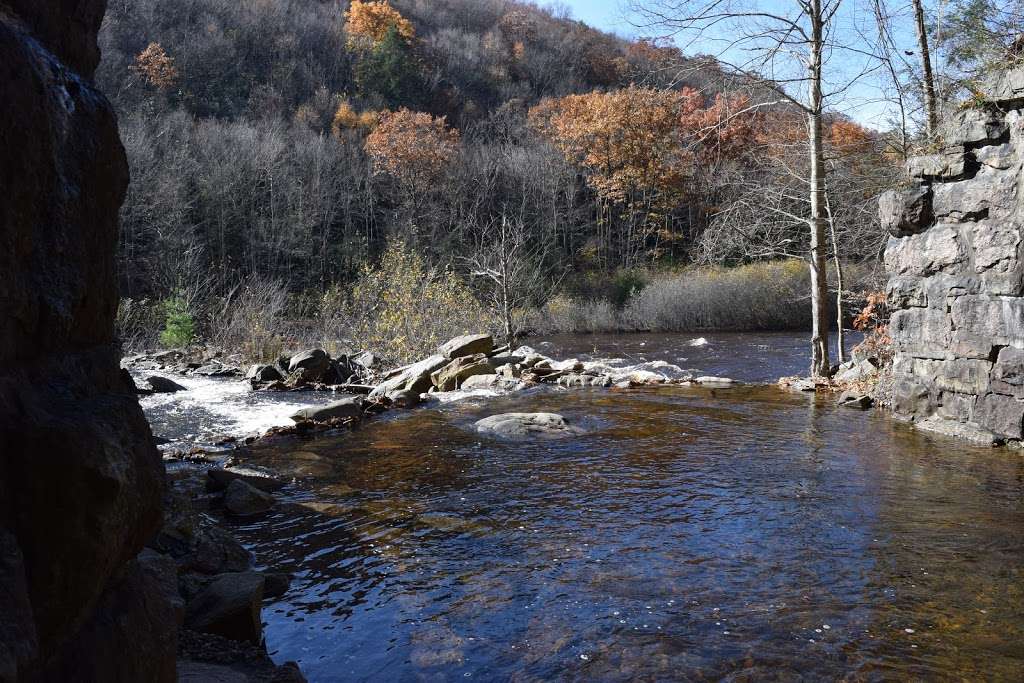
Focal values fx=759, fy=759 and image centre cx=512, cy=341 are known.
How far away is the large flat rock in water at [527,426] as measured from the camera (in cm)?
798

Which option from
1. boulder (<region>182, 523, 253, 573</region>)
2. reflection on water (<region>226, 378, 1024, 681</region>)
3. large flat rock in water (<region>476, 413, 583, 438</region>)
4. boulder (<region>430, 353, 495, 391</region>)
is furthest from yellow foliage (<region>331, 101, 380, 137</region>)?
boulder (<region>182, 523, 253, 573</region>)

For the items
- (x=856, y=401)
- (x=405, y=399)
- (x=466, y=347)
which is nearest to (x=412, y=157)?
(x=466, y=347)

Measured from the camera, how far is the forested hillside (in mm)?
26473

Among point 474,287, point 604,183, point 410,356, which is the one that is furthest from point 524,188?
point 410,356

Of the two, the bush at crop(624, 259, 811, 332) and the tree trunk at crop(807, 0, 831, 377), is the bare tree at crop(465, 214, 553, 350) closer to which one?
the bush at crop(624, 259, 811, 332)

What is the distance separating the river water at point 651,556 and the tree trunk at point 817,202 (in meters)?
3.40

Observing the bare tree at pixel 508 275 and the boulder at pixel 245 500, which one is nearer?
the boulder at pixel 245 500

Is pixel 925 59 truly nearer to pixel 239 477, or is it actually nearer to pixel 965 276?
pixel 965 276

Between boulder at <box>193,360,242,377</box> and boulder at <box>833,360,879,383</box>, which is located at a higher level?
boulder at <box>833,360,879,383</box>

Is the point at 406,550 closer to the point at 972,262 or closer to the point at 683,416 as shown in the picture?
the point at 683,416

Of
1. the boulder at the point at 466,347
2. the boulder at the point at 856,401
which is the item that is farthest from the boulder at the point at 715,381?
the boulder at the point at 466,347

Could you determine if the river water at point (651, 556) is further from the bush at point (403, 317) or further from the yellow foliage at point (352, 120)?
the yellow foliage at point (352, 120)

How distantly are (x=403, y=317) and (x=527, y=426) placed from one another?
7447mm

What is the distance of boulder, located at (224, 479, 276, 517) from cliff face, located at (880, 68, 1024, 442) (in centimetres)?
634
